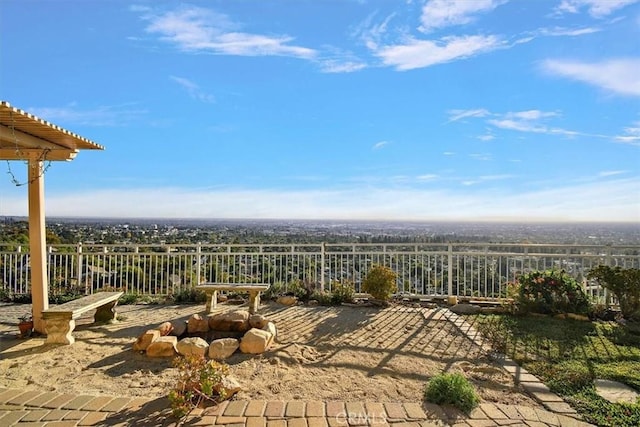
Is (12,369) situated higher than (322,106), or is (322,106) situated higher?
(322,106)

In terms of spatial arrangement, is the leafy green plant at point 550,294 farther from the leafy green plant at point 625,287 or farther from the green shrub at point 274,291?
the green shrub at point 274,291

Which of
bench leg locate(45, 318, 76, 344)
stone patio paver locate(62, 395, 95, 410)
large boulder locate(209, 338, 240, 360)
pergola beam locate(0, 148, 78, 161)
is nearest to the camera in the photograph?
stone patio paver locate(62, 395, 95, 410)

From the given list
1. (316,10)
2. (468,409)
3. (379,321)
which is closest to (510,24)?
(316,10)

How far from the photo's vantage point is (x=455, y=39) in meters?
6.89

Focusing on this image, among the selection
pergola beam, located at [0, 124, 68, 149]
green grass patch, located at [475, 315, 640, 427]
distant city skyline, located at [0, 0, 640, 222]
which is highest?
distant city skyline, located at [0, 0, 640, 222]

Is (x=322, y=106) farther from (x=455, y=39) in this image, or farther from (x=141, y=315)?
(x=141, y=315)

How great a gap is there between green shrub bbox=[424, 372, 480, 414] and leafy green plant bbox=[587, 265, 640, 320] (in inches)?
190

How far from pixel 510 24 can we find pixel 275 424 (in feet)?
23.3

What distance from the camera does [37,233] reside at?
5203mm

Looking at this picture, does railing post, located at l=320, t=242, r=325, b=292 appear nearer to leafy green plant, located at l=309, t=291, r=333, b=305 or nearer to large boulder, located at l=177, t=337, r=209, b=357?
leafy green plant, located at l=309, t=291, r=333, b=305

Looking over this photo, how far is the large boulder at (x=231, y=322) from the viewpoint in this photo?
4.92 meters

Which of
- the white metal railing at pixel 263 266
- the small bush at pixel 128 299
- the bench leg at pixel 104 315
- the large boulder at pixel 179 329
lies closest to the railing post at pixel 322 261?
the white metal railing at pixel 263 266

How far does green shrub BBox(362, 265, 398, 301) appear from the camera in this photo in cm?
699

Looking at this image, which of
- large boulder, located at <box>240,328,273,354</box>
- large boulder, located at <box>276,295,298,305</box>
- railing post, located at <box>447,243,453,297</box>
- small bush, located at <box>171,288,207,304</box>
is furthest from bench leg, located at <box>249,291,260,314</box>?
railing post, located at <box>447,243,453,297</box>
